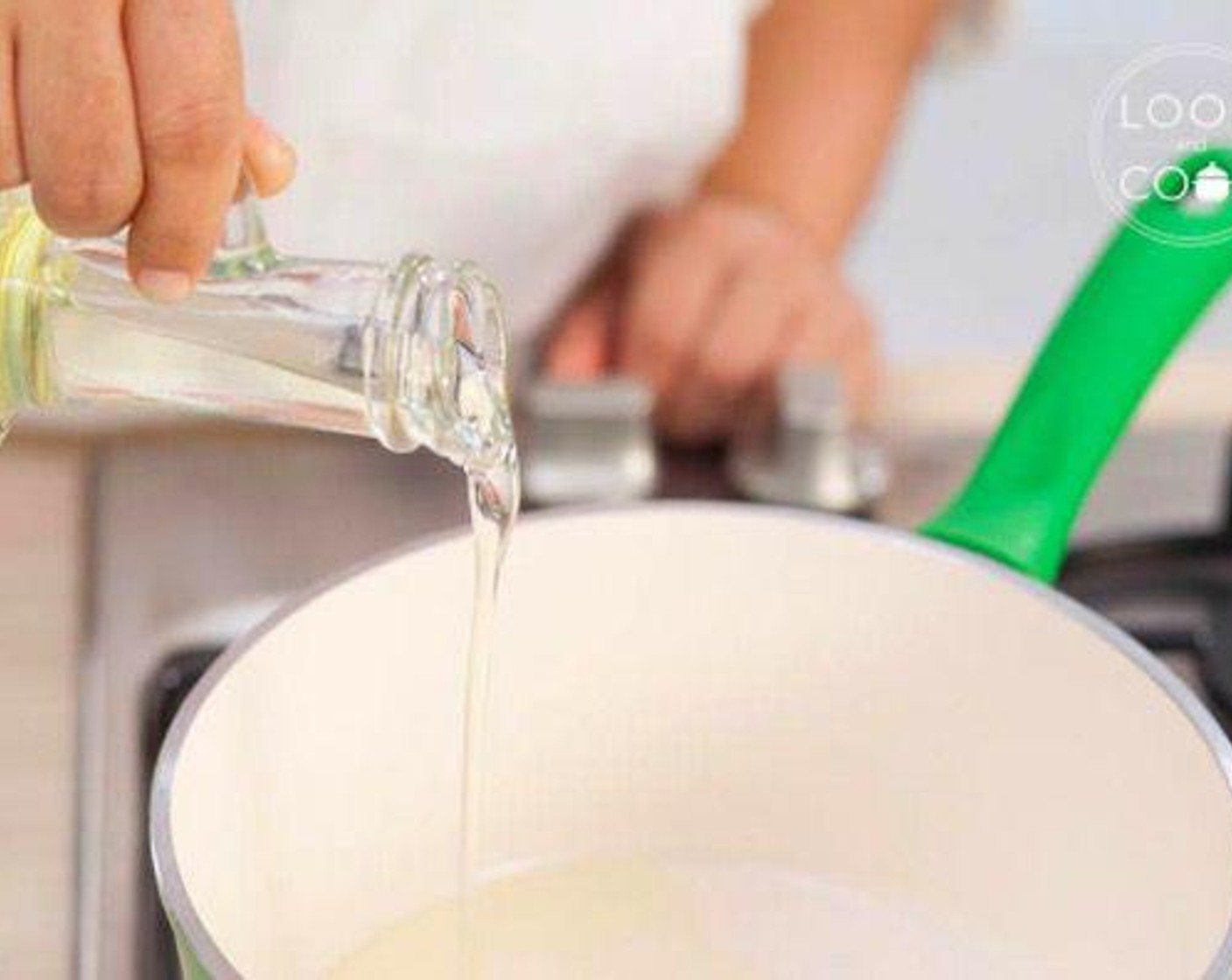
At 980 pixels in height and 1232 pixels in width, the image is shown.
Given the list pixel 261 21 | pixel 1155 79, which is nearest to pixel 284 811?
pixel 261 21

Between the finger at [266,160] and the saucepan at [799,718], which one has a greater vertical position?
the finger at [266,160]

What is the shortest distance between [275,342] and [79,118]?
0.17 ft

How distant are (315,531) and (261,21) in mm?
168

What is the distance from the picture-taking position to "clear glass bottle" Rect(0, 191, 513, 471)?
1.26 ft

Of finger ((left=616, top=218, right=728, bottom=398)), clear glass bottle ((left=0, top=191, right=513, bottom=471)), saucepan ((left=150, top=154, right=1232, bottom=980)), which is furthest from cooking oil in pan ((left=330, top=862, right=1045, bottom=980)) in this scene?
finger ((left=616, top=218, right=728, bottom=398))

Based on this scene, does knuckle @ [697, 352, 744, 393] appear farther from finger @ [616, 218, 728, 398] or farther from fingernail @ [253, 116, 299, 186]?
fingernail @ [253, 116, 299, 186]

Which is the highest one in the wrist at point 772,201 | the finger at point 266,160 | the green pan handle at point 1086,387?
the finger at point 266,160

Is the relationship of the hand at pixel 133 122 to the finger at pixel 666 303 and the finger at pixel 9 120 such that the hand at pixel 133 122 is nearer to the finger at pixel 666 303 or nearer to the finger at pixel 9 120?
the finger at pixel 9 120

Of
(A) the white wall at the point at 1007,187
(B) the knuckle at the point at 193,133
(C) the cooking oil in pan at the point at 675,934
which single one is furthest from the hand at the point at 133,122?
(A) the white wall at the point at 1007,187

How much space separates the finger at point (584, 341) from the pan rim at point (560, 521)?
24cm

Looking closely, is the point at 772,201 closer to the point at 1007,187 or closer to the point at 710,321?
the point at 710,321

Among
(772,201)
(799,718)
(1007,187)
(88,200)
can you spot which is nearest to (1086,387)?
(799,718)

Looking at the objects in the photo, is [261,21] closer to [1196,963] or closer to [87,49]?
[87,49]

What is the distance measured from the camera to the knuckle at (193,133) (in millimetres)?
393
